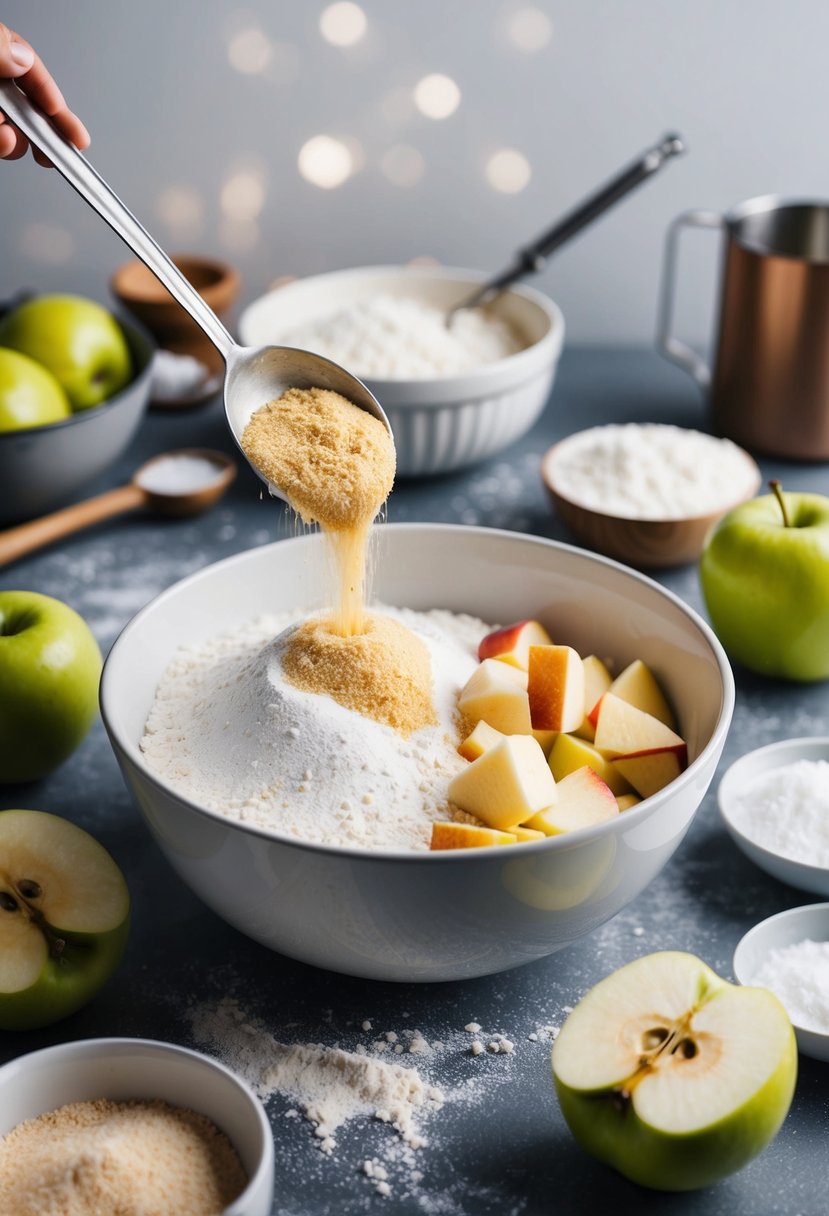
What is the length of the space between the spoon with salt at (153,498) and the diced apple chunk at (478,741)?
0.70 meters

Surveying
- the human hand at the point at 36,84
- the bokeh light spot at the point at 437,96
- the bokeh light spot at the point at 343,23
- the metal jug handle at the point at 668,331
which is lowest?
the metal jug handle at the point at 668,331

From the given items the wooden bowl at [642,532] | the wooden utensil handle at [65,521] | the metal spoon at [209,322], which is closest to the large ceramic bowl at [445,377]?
the wooden bowl at [642,532]

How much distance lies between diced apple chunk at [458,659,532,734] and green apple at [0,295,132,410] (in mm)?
790

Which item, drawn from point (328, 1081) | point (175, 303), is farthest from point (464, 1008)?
point (175, 303)

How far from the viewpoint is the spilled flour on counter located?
0.85m

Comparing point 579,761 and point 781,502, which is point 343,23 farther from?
point 579,761

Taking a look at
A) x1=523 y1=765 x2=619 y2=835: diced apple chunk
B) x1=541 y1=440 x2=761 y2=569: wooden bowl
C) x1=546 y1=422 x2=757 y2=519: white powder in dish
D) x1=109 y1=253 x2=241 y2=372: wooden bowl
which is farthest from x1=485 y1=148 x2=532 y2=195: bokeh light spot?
x1=523 y1=765 x2=619 y2=835: diced apple chunk

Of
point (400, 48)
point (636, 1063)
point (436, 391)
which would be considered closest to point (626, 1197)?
point (636, 1063)

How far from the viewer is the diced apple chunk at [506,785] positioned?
35.6 inches

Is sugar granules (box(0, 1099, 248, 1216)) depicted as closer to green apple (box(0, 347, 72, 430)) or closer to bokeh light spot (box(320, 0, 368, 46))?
green apple (box(0, 347, 72, 430))

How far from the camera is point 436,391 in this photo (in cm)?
154

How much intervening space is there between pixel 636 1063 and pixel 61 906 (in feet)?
1.34

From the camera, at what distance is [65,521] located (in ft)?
5.04

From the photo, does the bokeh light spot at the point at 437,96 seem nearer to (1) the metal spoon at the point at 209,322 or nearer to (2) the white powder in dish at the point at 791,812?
(1) the metal spoon at the point at 209,322
